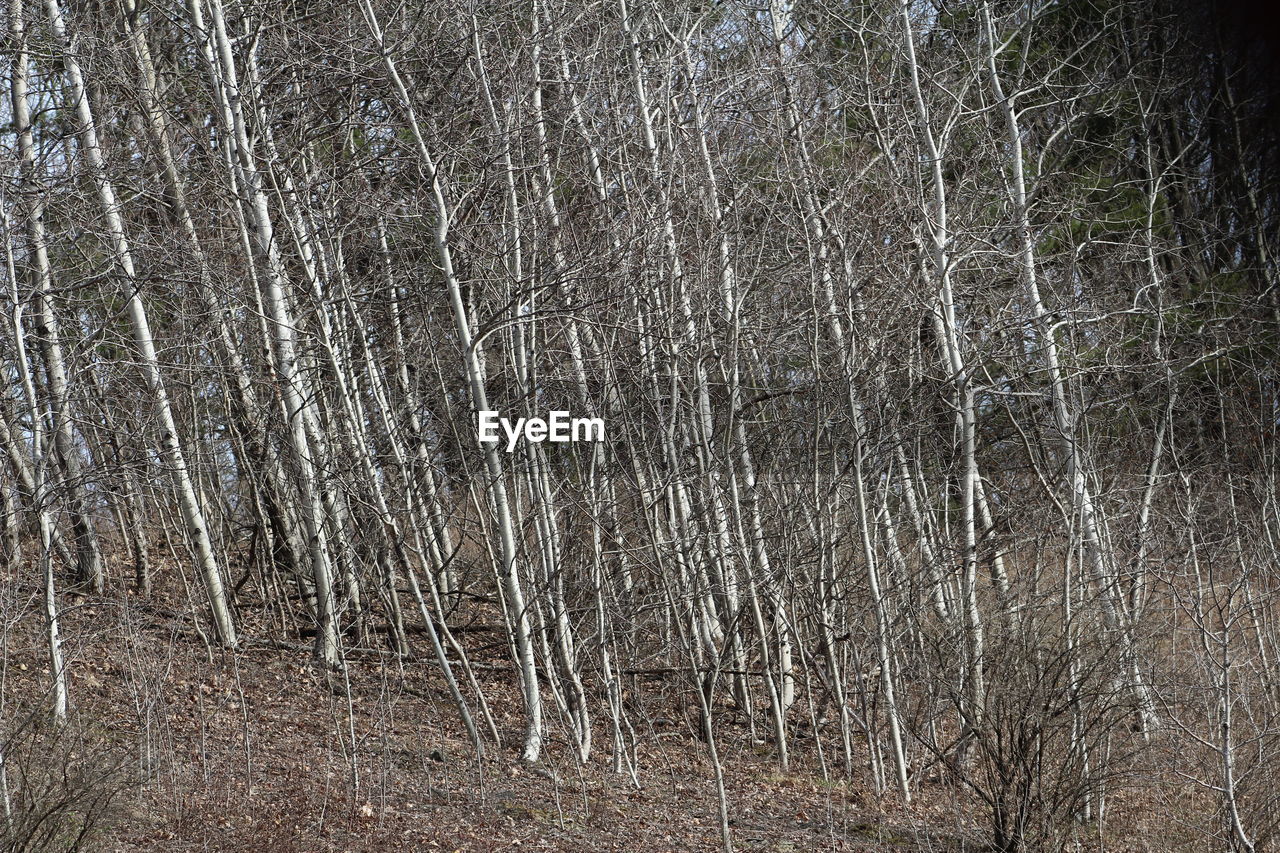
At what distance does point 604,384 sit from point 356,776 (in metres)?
3.21

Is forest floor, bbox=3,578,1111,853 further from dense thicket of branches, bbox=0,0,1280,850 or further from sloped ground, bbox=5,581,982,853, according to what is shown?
dense thicket of branches, bbox=0,0,1280,850

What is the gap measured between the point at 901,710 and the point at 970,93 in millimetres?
7810

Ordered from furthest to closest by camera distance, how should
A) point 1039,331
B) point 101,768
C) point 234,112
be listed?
point 1039,331 → point 234,112 → point 101,768

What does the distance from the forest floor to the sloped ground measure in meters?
0.02

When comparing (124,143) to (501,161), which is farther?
(124,143)

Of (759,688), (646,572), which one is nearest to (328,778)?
(646,572)

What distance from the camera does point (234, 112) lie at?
309 inches

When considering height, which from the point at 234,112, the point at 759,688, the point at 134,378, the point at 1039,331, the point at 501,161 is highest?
the point at 234,112

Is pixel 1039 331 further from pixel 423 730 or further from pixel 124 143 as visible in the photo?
pixel 124 143

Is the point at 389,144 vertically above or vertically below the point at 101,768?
above

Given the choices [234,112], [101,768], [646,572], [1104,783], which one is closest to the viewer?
[101,768]

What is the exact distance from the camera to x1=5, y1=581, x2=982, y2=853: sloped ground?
6.59m

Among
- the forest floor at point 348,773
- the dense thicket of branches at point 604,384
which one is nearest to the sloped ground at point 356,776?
the forest floor at point 348,773

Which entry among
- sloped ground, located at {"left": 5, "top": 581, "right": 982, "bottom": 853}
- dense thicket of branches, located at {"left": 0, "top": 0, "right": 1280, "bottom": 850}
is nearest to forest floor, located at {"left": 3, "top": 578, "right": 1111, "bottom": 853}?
sloped ground, located at {"left": 5, "top": 581, "right": 982, "bottom": 853}
